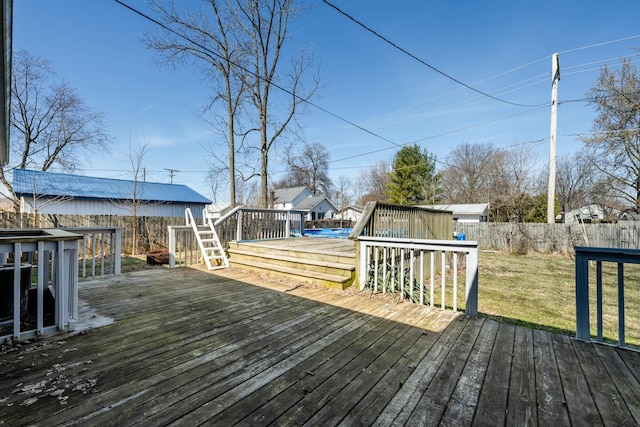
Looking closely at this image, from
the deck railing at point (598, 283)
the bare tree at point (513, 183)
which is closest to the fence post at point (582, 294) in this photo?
the deck railing at point (598, 283)

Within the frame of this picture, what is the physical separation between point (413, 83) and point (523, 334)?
1379 centimetres

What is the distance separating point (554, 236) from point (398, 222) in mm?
10741

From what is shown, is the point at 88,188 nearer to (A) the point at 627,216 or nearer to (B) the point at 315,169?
(B) the point at 315,169

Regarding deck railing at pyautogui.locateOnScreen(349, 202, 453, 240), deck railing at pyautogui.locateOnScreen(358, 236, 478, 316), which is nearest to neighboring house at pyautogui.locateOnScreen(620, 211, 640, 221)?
deck railing at pyautogui.locateOnScreen(349, 202, 453, 240)

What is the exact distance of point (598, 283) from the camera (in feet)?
7.97

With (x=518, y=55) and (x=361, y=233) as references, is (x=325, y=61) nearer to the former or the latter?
(x=518, y=55)

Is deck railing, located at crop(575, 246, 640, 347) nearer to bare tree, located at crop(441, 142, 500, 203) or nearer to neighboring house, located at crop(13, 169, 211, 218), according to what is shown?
neighboring house, located at crop(13, 169, 211, 218)

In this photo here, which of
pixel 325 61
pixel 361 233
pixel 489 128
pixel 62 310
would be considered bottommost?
pixel 62 310

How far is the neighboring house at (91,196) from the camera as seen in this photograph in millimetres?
12664

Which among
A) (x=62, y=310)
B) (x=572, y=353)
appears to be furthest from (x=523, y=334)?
(x=62, y=310)

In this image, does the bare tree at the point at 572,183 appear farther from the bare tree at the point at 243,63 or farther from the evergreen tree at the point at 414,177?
the bare tree at the point at 243,63

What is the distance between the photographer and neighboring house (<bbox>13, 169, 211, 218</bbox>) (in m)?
12.7

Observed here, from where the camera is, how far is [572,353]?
238cm

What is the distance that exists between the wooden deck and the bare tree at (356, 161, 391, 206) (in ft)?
96.1
